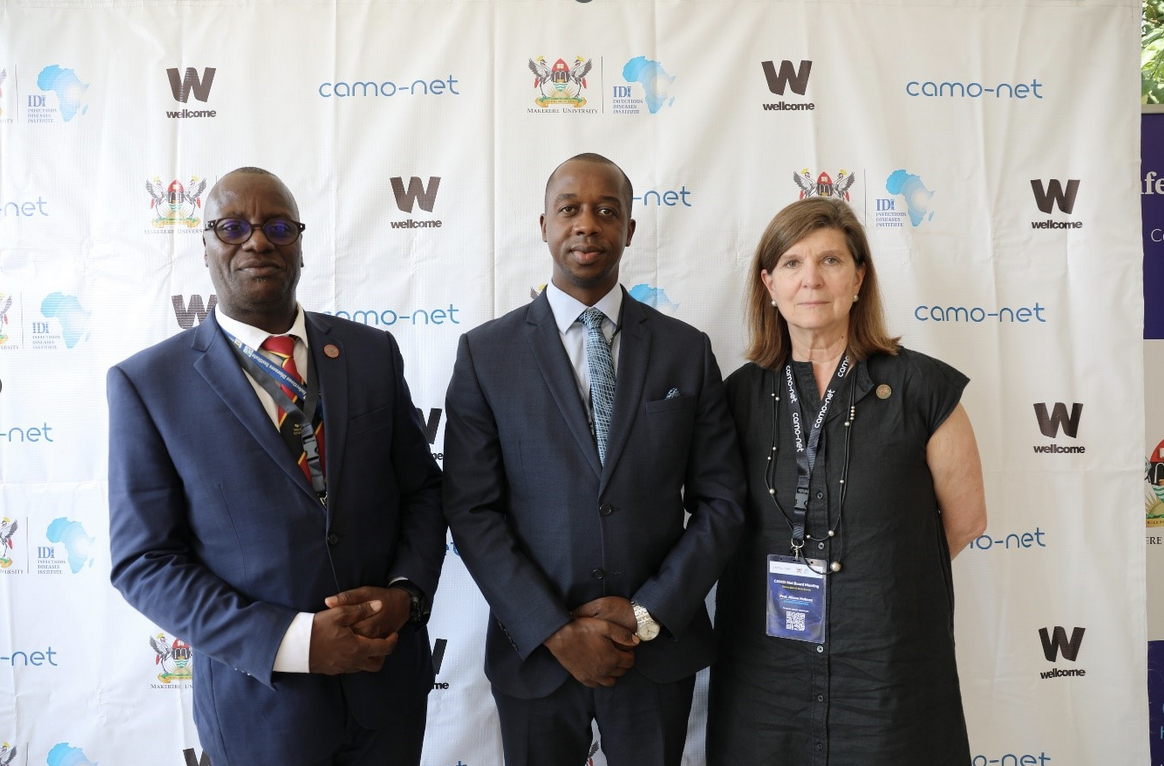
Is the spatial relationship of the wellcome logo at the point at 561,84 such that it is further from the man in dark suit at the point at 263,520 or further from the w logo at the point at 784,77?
the man in dark suit at the point at 263,520

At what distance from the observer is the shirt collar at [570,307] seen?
2.02 meters

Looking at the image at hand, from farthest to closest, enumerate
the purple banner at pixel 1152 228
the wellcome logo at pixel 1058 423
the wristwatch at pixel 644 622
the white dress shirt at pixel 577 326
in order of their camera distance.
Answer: the purple banner at pixel 1152 228 < the wellcome logo at pixel 1058 423 < the white dress shirt at pixel 577 326 < the wristwatch at pixel 644 622

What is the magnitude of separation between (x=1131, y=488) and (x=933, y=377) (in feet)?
4.87

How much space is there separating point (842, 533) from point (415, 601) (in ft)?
3.61

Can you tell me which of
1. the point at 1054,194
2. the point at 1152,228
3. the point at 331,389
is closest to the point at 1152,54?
the point at 1152,228

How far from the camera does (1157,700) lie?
300cm

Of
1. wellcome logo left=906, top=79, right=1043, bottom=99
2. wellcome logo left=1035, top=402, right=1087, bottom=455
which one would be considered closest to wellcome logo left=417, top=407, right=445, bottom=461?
wellcome logo left=906, top=79, right=1043, bottom=99

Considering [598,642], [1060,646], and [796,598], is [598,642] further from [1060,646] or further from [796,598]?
[1060,646]

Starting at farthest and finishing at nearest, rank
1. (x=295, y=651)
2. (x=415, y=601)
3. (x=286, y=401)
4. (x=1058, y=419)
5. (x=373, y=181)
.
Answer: (x=1058, y=419) < (x=373, y=181) < (x=415, y=601) < (x=286, y=401) < (x=295, y=651)

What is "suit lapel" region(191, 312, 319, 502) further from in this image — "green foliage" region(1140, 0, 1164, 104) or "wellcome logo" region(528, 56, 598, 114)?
"green foliage" region(1140, 0, 1164, 104)

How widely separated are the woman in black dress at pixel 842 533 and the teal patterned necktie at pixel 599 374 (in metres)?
0.43

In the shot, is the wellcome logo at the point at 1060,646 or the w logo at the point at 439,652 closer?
the w logo at the point at 439,652

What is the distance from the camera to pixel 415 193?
269 cm

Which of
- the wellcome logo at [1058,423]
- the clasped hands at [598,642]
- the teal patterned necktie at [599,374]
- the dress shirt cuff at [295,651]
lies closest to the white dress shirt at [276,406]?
the dress shirt cuff at [295,651]
